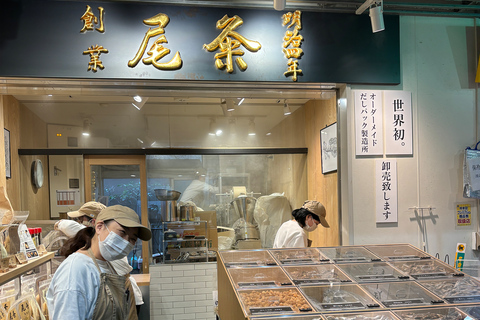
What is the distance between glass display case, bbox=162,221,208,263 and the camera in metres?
5.43

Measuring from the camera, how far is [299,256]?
3.16 meters

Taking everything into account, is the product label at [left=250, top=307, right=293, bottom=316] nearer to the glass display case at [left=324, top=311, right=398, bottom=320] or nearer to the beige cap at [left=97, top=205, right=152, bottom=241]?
the glass display case at [left=324, top=311, right=398, bottom=320]

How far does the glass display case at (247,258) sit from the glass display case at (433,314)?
993 mm

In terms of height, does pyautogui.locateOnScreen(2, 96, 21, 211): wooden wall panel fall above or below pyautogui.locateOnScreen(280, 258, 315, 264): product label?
above

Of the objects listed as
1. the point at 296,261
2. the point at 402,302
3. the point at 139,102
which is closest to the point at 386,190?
the point at 296,261

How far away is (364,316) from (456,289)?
2.58ft

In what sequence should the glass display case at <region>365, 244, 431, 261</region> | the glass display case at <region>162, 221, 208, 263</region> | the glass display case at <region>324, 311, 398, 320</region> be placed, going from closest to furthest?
the glass display case at <region>324, 311, 398, 320</region> → the glass display case at <region>365, 244, 431, 261</region> → the glass display case at <region>162, 221, 208, 263</region>

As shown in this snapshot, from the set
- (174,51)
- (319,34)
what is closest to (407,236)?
(319,34)

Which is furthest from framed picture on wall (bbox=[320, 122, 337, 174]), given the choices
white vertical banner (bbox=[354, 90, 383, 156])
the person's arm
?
the person's arm

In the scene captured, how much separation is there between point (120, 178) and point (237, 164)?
1598 mm

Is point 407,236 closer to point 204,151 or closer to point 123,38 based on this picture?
point 204,151

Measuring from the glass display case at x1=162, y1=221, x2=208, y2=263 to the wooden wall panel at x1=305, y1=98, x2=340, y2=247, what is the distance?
5.16 ft

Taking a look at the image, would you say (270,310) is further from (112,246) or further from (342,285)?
(112,246)

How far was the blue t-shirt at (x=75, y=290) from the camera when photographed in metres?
A: 1.95
